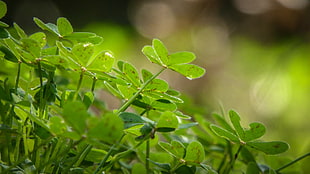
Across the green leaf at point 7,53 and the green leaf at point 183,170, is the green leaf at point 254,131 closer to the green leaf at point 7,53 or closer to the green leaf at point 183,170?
the green leaf at point 183,170

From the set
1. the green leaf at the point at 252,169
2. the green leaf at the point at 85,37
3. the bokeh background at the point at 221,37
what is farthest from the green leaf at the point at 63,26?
the bokeh background at the point at 221,37

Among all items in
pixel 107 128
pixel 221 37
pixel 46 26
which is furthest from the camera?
pixel 221 37

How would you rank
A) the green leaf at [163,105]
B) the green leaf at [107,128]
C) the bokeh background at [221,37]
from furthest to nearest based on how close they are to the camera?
the bokeh background at [221,37] < the green leaf at [163,105] < the green leaf at [107,128]

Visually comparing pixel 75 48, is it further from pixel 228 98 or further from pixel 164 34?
pixel 164 34

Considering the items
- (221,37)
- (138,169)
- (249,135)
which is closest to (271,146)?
(249,135)

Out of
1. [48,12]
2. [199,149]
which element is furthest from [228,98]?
[199,149]

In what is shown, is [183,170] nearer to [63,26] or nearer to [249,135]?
[249,135]
